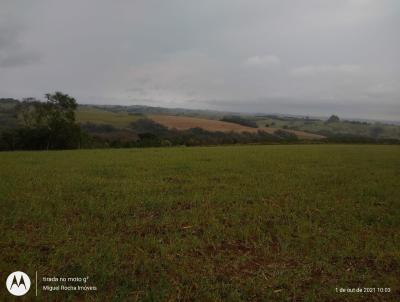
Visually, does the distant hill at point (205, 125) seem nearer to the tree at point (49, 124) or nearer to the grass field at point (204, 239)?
the tree at point (49, 124)

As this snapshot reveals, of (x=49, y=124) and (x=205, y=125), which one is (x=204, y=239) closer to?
(x=49, y=124)

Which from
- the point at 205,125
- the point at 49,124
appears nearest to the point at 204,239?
the point at 49,124

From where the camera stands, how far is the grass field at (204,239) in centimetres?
398

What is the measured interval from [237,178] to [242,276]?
7985 mm

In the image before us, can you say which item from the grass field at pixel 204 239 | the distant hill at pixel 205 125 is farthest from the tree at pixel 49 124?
the grass field at pixel 204 239

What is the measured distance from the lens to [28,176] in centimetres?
1196

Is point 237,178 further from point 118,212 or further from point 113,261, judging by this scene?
point 113,261

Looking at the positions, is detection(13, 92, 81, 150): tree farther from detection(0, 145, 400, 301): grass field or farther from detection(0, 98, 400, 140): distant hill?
detection(0, 145, 400, 301): grass field

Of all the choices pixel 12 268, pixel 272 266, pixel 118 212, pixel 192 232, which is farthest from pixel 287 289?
pixel 118 212

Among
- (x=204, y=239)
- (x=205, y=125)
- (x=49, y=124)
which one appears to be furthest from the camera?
(x=205, y=125)

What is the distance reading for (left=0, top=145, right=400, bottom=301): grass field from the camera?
3.98m

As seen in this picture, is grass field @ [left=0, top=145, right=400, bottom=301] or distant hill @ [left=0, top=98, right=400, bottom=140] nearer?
grass field @ [left=0, top=145, right=400, bottom=301]

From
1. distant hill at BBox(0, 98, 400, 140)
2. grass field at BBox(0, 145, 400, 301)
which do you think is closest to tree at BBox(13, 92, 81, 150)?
distant hill at BBox(0, 98, 400, 140)

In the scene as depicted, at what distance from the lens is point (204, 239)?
18.1 ft
